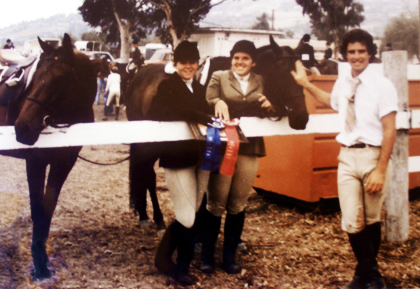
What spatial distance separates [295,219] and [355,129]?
2138 mm

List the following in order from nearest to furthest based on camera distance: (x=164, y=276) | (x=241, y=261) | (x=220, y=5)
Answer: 1. (x=164, y=276)
2. (x=241, y=261)
3. (x=220, y=5)

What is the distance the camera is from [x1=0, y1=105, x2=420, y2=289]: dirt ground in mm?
2979

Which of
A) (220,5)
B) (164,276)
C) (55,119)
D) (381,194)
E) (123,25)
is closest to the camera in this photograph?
(381,194)

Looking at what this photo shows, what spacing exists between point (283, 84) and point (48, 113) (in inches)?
68.7

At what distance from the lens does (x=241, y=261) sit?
11.1 feet

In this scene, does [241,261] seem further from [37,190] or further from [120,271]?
[37,190]

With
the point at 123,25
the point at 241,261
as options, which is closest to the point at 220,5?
the point at 123,25

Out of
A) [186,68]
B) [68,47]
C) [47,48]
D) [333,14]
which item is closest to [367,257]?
[186,68]

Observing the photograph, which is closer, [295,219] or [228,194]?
[228,194]

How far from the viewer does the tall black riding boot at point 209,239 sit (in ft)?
9.93

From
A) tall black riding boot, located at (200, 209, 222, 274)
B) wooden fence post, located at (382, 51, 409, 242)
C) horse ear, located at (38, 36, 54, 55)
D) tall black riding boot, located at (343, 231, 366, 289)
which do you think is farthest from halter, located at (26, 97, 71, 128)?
wooden fence post, located at (382, 51, 409, 242)

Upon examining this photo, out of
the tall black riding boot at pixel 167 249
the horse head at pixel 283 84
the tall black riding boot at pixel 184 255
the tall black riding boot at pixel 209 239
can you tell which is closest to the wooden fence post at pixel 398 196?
the horse head at pixel 283 84

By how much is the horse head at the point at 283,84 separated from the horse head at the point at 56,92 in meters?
1.45

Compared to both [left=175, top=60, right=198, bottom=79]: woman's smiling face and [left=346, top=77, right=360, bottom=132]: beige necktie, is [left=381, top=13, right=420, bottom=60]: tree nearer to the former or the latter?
[left=346, top=77, right=360, bottom=132]: beige necktie
